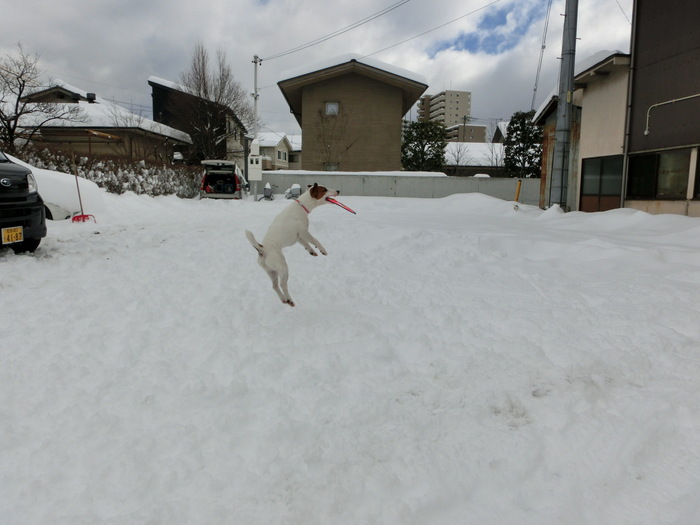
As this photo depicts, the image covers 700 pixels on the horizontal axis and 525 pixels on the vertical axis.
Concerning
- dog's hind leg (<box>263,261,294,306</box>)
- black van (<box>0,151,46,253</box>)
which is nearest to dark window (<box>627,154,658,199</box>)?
dog's hind leg (<box>263,261,294,306</box>)

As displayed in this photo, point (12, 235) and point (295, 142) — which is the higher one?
point (295, 142)

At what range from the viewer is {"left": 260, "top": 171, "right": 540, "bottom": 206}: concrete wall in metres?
22.2

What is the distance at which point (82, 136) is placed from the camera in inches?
1077

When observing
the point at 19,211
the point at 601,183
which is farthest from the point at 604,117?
the point at 19,211

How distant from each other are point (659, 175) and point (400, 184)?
1259 centimetres

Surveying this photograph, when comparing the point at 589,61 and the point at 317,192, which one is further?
the point at 589,61

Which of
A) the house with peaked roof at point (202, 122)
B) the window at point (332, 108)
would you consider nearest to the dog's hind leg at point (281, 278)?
the window at point (332, 108)

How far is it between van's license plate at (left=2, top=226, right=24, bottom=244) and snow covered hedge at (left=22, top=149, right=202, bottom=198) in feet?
25.2

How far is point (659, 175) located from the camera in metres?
11.2

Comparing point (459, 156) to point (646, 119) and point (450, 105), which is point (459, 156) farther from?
point (450, 105)

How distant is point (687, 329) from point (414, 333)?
7.81 ft

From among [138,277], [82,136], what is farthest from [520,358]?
[82,136]

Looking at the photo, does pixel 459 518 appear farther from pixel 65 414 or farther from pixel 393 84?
pixel 393 84

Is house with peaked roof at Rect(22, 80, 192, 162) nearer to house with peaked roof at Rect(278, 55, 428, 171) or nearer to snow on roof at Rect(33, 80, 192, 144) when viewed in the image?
snow on roof at Rect(33, 80, 192, 144)
